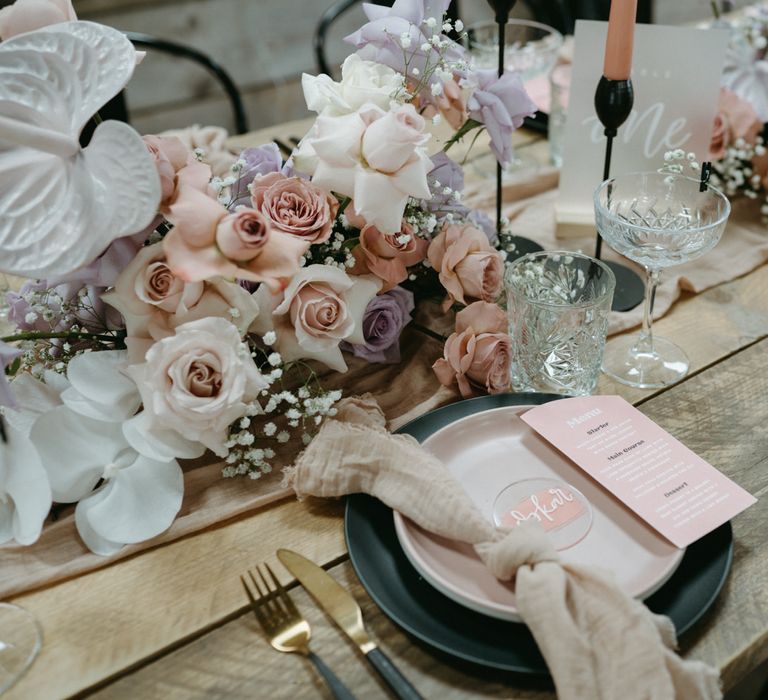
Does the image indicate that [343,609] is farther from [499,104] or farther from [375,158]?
[499,104]

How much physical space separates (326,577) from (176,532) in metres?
0.17

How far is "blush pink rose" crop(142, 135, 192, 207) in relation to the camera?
0.78 meters

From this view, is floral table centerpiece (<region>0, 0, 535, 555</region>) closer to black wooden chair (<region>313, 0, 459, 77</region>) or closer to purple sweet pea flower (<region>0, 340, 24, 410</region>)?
purple sweet pea flower (<region>0, 340, 24, 410</region>)

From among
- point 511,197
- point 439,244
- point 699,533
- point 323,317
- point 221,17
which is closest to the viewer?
point 699,533

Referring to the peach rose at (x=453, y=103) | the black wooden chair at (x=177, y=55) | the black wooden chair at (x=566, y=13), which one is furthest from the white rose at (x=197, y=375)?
the black wooden chair at (x=566, y=13)

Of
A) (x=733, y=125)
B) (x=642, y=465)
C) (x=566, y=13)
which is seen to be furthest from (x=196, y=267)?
(x=566, y=13)

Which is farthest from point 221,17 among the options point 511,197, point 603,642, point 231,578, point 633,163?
point 603,642

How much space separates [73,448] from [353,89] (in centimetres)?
46

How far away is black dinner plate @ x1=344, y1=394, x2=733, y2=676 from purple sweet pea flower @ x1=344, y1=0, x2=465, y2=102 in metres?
0.49

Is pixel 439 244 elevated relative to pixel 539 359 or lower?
elevated

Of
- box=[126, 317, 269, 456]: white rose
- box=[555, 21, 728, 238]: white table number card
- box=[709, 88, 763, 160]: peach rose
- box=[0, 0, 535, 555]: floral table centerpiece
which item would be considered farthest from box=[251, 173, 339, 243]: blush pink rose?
box=[709, 88, 763, 160]: peach rose

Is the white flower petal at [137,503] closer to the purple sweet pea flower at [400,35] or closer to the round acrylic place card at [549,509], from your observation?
the round acrylic place card at [549,509]

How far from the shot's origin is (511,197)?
1.41 m

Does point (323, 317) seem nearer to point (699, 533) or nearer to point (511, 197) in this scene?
point (699, 533)
